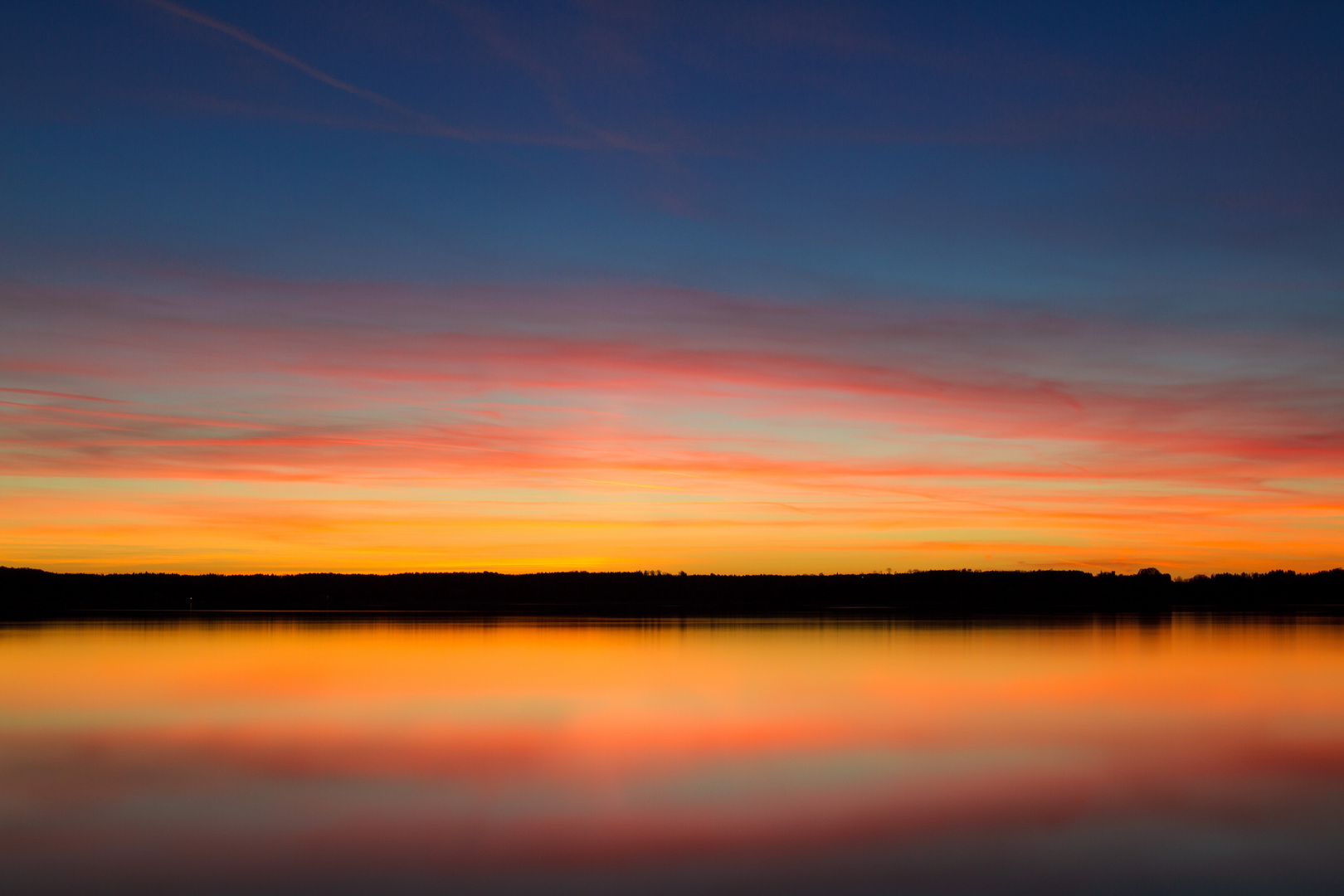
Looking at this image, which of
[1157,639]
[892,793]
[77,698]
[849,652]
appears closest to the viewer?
[892,793]

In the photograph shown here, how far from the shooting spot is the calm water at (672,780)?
1109cm

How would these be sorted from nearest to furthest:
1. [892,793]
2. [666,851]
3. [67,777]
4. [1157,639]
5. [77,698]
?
[666,851]
[892,793]
[67,777]
[77,698]
[1157,639]

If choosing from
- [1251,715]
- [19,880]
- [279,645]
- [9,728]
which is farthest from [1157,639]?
[19,880]

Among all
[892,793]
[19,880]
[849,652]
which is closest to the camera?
[19,880]

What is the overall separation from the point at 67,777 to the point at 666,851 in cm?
901

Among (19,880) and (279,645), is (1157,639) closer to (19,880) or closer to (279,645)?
(279,645)

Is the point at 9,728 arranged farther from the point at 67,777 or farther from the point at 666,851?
the point at 666,851

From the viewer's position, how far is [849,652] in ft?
129

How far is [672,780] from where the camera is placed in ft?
51.4

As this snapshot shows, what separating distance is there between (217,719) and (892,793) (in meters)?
13.4

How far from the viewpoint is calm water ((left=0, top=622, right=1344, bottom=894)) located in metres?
11.1

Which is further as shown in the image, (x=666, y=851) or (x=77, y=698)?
(x=77, y=698)

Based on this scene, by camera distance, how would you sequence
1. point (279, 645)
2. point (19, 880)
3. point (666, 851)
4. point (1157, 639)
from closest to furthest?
point (19, 880)
point (666, 851)
point (279, 645)
point (1157, 639)

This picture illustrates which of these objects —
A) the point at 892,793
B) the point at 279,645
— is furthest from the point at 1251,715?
the point at 279,645
